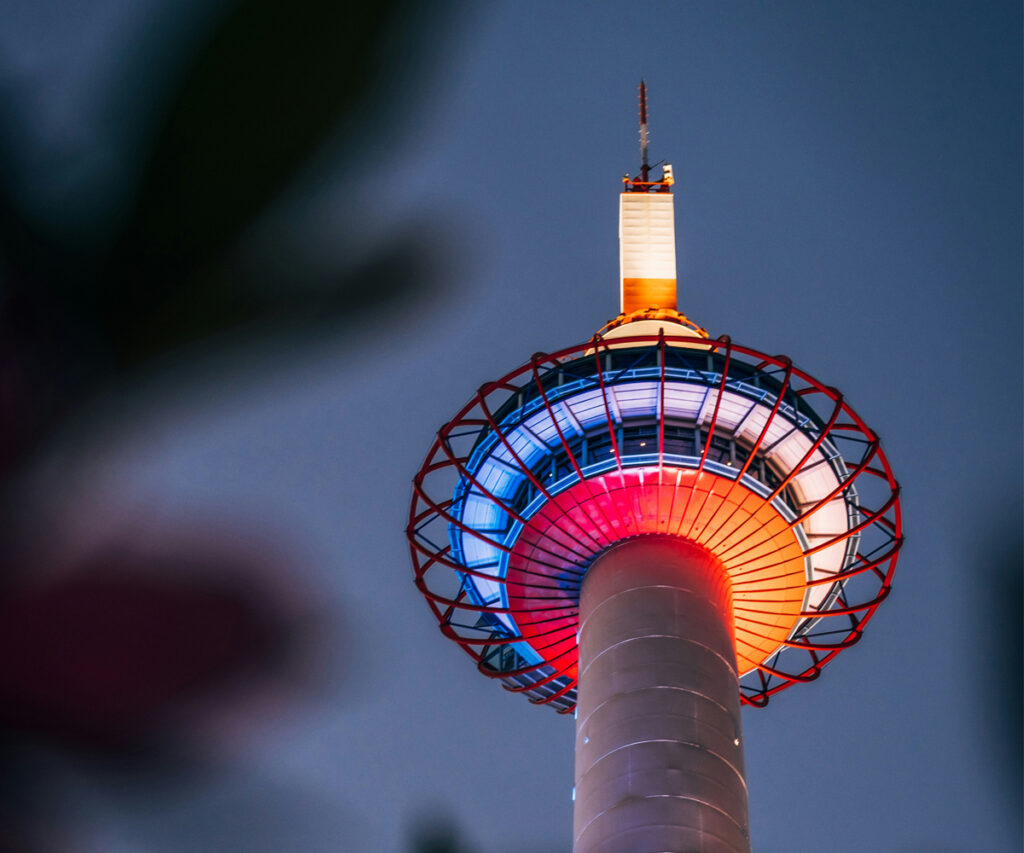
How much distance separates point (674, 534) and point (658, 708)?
5.65 metres

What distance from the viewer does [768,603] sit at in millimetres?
31766

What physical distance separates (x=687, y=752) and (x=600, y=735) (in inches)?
86.0

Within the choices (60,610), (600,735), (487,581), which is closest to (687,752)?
(600,735)

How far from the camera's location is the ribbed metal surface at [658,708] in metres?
24.5

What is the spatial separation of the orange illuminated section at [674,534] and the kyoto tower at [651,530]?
4cm

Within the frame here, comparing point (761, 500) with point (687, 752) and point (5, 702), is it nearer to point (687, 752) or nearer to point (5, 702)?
point (687, 752)

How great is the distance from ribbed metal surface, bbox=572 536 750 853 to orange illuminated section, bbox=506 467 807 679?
689mm

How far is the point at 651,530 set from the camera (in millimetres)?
30547

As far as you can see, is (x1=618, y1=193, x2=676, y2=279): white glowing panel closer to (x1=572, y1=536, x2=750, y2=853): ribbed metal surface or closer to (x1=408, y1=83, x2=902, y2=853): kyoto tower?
(x1=408, y1=83, x2=902, y2=853): kyoto tower

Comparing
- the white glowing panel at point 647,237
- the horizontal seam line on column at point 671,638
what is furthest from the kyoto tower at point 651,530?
the white glowing panel at point 647,237

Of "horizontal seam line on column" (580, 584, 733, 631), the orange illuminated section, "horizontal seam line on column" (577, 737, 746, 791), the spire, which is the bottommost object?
"horizontal seam line on column" (577, 737, 746, 791)

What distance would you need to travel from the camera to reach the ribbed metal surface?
2452 cm

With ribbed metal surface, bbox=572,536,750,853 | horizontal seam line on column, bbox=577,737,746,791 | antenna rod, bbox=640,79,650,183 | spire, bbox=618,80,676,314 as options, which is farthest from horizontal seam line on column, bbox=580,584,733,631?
antenna rod, bbox=640,79,650,183

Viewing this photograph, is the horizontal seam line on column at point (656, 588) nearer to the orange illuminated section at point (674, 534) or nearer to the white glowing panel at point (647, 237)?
the orange illuminated section at point (674, 534)
